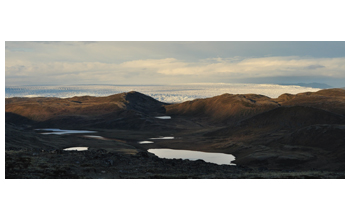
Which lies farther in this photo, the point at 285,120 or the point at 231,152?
the point at 285,120

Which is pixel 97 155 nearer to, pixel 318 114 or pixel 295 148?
pixel 295 148

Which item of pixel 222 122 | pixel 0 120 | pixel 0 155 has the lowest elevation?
pixel 222 122

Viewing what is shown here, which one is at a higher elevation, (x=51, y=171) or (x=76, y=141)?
(x=51, y=171)

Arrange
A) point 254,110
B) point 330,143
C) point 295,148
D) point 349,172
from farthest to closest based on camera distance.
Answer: point 254,110, point 295,148, point 330,143, point 349,172

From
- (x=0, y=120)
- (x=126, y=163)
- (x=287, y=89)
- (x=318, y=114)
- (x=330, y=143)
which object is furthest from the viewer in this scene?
(x=287, y=89)

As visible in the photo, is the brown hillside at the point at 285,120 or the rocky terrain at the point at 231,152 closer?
the rocky terrain at the point at 231,152

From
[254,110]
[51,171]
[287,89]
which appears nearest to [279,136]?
[287,89]

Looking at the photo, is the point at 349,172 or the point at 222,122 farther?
the point at 222,122

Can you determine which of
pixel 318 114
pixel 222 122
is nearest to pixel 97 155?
pixel 318 114

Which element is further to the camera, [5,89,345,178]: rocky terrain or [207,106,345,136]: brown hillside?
[207,106,345,136]: brown hillside

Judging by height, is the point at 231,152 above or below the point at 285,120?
below
